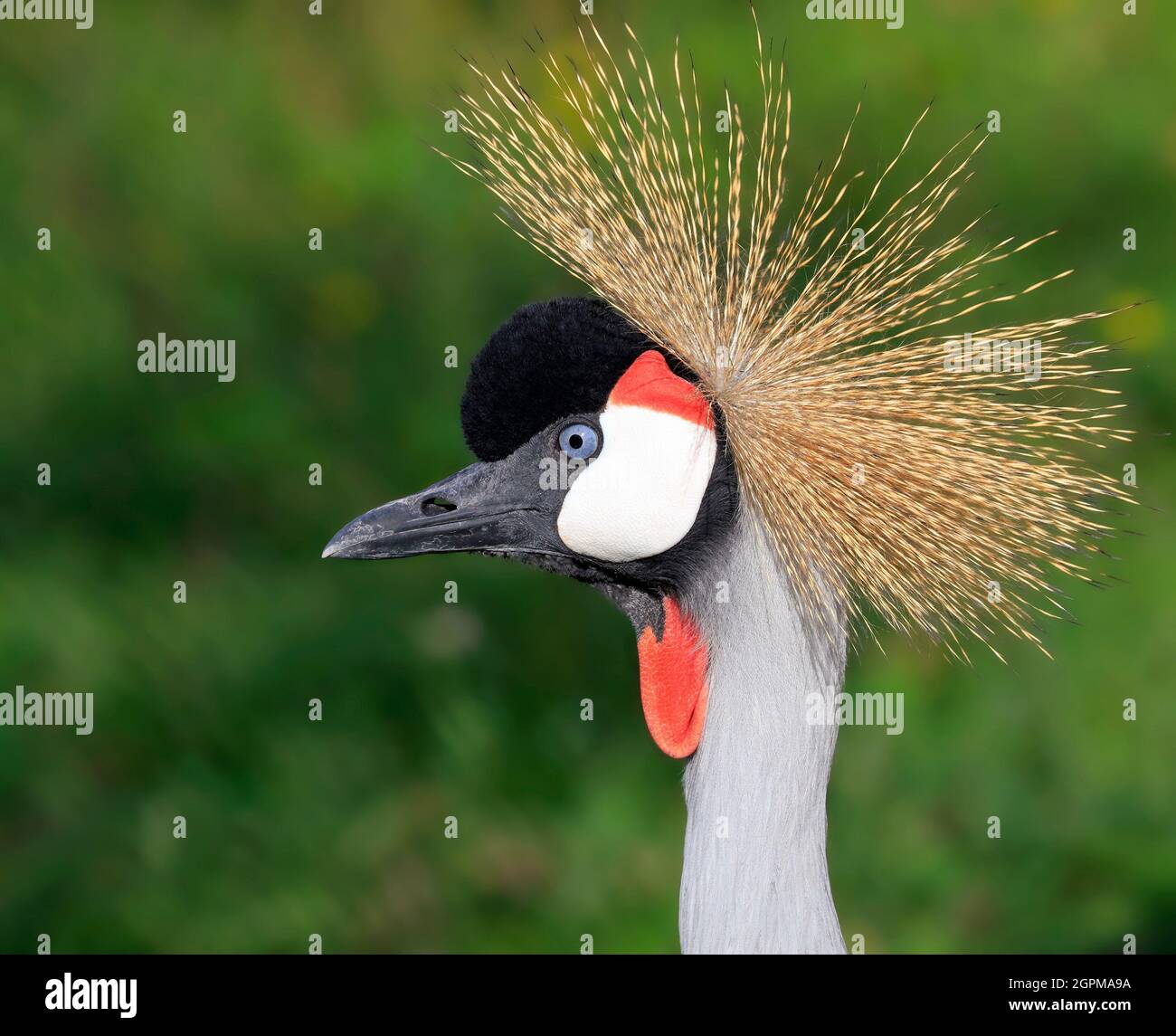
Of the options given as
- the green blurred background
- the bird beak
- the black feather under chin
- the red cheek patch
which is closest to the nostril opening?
the bird beak

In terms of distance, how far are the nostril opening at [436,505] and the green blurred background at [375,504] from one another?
5.27 feet

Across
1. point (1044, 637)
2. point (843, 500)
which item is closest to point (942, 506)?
point (843, 500)

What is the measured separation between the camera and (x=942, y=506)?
5.41 ft

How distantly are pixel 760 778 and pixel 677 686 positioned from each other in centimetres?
15

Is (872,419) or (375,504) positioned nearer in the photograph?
(872,419)

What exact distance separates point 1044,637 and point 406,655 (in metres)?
1.51

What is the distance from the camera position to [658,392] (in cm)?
163

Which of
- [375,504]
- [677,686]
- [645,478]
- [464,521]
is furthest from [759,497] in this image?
[375,504]

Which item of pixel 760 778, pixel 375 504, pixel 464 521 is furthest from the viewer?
pixel 375 504

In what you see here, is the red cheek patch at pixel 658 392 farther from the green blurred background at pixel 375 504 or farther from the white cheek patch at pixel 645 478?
the green blurred background at pixel 375 504

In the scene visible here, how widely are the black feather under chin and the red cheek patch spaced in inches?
0.4

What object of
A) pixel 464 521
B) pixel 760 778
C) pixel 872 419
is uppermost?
pixel 872 419

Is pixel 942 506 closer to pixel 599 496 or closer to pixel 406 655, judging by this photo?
pixel 599 496

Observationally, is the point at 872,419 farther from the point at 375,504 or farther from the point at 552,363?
the point at 375,504
